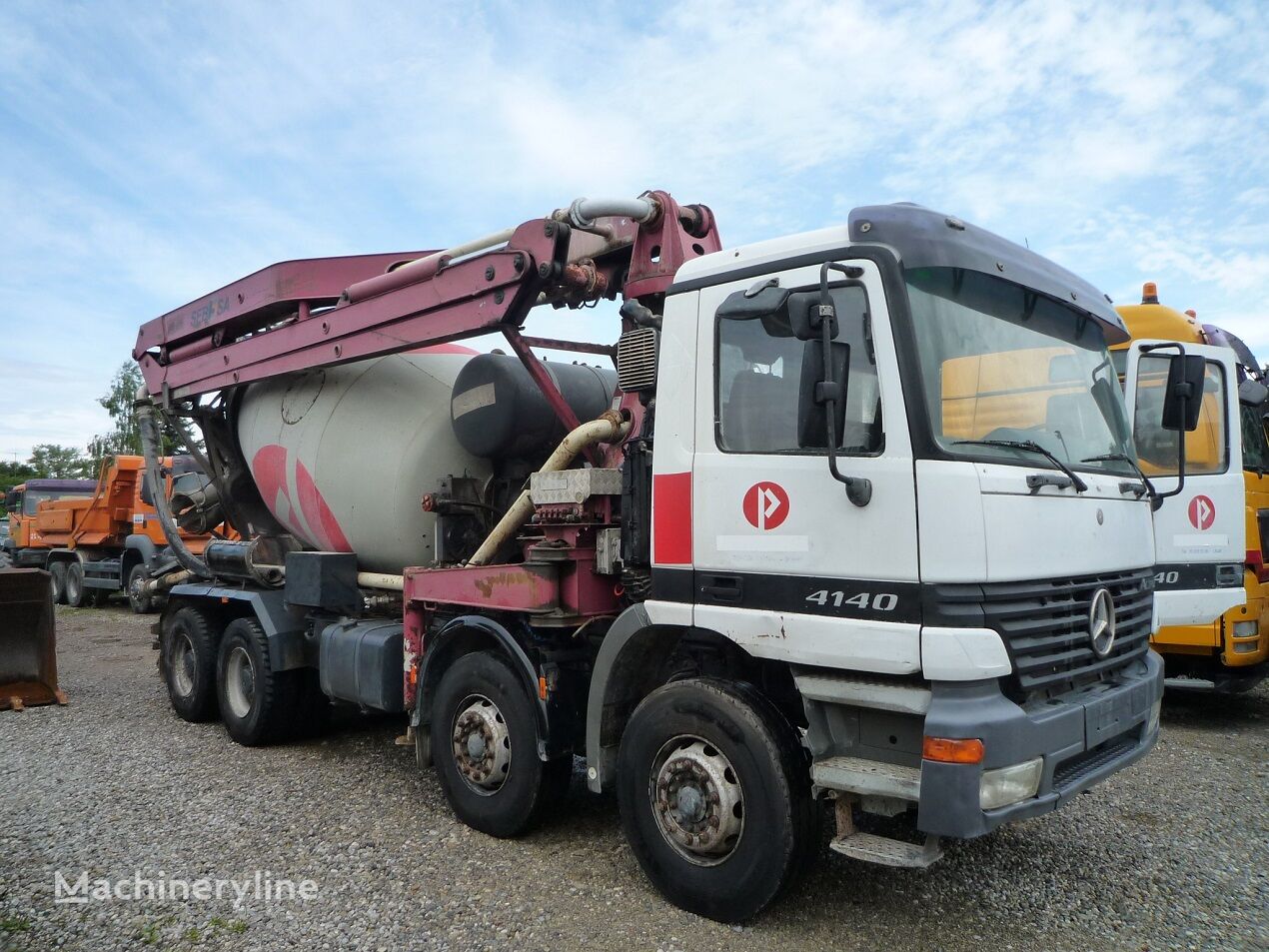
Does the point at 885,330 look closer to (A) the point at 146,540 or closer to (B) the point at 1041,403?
(B) the point at 1041,403

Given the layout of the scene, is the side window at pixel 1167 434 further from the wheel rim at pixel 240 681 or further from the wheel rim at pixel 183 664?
the wheel rim at pixel 183 664

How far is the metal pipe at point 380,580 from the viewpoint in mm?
5948

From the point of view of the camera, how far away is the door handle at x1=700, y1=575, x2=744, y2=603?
11.5ft

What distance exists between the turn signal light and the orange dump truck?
595 inches

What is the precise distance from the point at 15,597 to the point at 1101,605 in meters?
8.43

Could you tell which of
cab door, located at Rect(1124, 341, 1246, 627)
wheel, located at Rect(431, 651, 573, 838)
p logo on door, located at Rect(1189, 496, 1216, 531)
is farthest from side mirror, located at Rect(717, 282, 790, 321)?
p logo on door, located at Rect(1189, 496, 1216, 531)

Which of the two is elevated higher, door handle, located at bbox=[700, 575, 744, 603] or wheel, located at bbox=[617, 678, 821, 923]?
door handle, located at bbox=[700, 575, 744, 603]

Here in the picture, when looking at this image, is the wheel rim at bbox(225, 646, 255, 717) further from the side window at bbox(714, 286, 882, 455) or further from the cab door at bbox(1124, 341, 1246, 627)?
the cab door at bbox(1124, 341, 1246, 627)

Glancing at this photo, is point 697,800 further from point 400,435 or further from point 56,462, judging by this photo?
point 56,462

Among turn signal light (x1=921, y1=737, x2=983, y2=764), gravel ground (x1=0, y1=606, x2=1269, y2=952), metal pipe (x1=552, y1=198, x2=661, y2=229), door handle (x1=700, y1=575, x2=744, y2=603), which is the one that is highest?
metal pipe (x1=552, y1=198, x2=661, y2=229)

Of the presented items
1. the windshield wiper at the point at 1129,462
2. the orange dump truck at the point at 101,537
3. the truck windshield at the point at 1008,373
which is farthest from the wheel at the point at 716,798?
the orange dump truck at the point at 101,537

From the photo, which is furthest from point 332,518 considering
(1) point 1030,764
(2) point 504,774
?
(1) point 1030,764

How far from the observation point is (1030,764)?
3000 mm

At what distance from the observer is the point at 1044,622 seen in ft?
10.3
